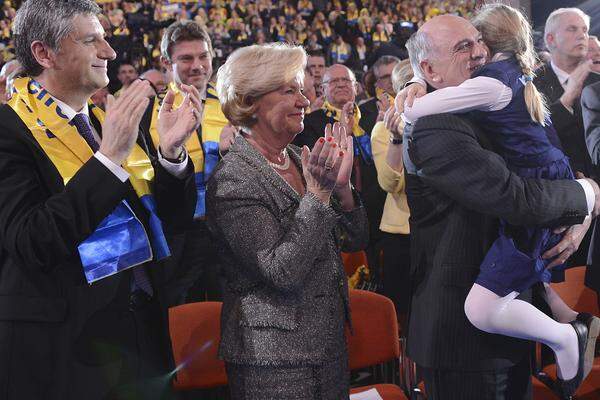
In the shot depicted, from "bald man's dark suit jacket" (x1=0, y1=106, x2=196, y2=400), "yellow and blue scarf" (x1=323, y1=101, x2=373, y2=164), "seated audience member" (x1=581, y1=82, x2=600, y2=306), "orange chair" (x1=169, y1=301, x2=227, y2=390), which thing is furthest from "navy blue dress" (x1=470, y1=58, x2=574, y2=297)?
"yellow and blue scarf" (x1=323, y1=101, x2=373, y2=164)

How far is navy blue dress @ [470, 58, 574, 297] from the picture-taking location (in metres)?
1.97

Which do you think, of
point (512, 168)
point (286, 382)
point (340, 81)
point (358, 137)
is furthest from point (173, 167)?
point (340, 81)

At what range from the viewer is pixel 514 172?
201 cm

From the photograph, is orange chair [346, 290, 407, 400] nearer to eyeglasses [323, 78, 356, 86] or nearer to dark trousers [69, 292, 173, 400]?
dark trousers [69, 292, 173, 400]

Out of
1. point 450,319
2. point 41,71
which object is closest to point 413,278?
point 450,319

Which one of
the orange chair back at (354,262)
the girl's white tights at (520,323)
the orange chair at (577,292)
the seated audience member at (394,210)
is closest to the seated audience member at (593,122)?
the orange chair at (577,292)

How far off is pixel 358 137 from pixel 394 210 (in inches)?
36.9

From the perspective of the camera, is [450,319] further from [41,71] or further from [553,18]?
[553,18]

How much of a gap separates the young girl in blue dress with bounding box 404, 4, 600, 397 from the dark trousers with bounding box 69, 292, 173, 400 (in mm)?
868

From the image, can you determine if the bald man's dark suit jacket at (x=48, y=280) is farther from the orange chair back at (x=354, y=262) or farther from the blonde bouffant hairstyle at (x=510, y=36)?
the orange chair back at (x=354, y=262)

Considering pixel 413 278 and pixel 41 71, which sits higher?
pixel 41 71

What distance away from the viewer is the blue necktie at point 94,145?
1.86 meters

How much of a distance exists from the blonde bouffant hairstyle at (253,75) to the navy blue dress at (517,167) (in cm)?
54

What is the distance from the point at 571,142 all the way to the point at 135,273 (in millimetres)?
2609
